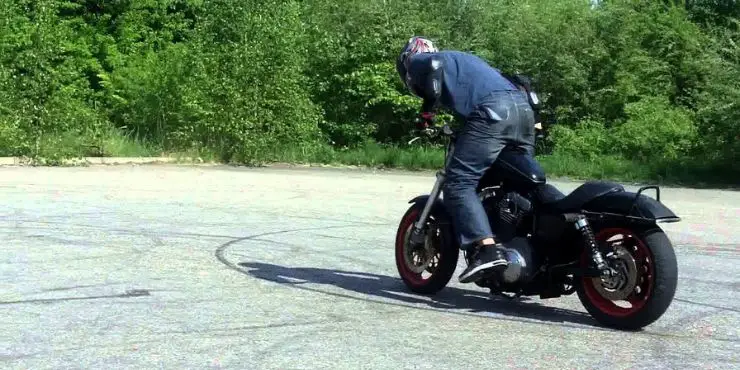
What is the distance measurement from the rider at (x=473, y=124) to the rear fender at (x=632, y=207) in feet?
2.15

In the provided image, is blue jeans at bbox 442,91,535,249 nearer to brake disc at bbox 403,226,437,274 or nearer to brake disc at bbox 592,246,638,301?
brake disc at bbox 403,226,437,274

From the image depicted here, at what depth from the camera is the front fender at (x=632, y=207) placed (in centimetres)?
595

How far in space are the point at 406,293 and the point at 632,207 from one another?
197 cm

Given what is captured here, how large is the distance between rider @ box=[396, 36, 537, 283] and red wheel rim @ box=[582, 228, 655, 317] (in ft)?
2.05

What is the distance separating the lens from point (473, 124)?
21.4 ft

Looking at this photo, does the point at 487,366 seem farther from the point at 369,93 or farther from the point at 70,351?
the point at 369,93

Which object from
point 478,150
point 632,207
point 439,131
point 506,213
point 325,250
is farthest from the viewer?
point 325,250

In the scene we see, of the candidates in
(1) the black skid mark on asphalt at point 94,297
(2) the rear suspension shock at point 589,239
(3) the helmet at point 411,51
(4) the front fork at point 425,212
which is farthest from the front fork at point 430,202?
(1) the black skid mark on asphalt at point 94,297

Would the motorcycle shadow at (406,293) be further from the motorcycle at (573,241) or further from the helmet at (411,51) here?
the helmet at (411,51)

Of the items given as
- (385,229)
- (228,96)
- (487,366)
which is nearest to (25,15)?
(228,96)

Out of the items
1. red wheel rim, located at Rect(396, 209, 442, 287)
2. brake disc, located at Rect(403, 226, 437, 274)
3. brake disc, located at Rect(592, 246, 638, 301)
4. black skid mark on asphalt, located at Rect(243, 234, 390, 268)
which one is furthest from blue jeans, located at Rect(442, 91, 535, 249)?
black skid mark on asphalt, located at Rect(243, 234, 390, 268)

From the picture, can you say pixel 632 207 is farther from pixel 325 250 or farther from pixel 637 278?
pixel 325 250

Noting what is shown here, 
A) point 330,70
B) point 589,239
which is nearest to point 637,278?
point 589,239

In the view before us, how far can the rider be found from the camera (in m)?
6.45
